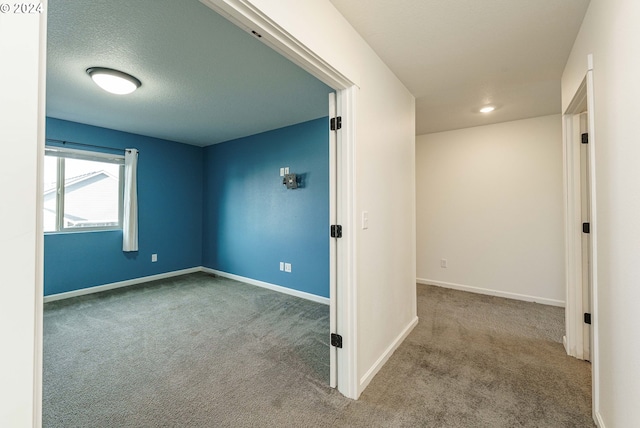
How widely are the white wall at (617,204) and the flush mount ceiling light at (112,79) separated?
3258 mm

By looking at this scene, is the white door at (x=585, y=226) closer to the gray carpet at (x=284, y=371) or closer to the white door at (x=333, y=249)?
the gray carpet at (x=284, y=371)

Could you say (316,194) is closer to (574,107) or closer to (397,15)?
(397,15)

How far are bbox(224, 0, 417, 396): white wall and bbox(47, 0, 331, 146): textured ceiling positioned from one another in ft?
2.17

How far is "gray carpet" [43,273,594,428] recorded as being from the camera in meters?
1.58

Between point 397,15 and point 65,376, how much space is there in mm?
3380

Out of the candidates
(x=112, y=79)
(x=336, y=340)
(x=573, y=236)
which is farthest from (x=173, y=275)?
(x=573, y=236)

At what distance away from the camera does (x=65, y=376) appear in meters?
1.96

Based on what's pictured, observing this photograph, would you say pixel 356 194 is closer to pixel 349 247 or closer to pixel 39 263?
pixel 349 247

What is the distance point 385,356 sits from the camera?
84.0 inches

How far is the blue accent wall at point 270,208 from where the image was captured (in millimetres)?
3625

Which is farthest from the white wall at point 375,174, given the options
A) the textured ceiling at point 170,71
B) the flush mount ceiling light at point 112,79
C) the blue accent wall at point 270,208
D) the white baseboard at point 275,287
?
the flush mount ceiling light at point 112,79

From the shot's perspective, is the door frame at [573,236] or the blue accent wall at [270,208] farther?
the blue accent wall at [270,208]

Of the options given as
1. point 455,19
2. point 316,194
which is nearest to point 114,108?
point 316,194

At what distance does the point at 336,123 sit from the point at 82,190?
407 cm
